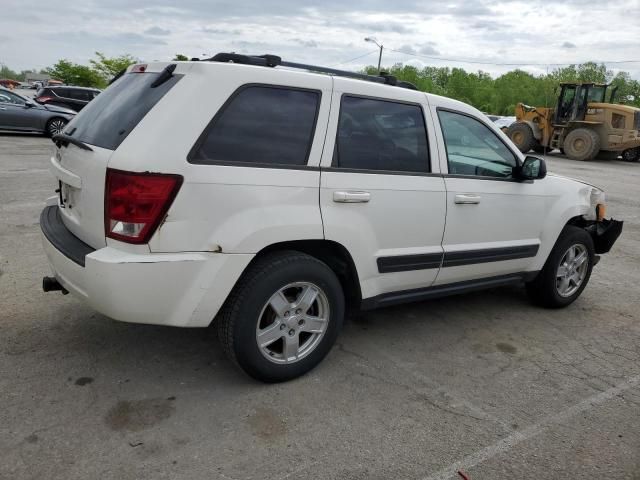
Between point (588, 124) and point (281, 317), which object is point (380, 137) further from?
point (588, 124)

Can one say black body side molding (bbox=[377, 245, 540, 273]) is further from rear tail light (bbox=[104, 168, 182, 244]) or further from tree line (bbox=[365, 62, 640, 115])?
tree line (bbox=[365, 62, 640, 115])

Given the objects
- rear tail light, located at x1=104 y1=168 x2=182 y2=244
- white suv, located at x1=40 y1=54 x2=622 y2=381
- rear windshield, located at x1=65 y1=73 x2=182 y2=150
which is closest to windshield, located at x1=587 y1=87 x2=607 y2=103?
white suv, located at x1=40 y1=54 x2=622 y2=381

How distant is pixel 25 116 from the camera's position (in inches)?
621

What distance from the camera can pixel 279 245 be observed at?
3184 millimetres

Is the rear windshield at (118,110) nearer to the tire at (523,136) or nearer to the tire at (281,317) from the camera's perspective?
the tire at (281,317)

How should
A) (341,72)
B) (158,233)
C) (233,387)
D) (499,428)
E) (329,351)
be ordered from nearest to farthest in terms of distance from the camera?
(158,233)
(499,428)
(233,387)
(329,351)
(341,72)

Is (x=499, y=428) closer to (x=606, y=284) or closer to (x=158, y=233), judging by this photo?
(x=158, y=233)

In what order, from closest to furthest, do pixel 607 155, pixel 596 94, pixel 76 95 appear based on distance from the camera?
pixel 76 95
pixel 596 94
pixel 607 155

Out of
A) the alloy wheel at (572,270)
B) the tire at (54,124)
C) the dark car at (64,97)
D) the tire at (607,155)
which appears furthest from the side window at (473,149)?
the tire at (607,155)

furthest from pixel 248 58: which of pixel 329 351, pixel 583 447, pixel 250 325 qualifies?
pixel 583 447

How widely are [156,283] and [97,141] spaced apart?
0.93 metres

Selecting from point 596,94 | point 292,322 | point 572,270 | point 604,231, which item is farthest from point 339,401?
point 596,94

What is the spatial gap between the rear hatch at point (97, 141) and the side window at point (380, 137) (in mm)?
1006

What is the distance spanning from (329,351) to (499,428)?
1.10 metres
